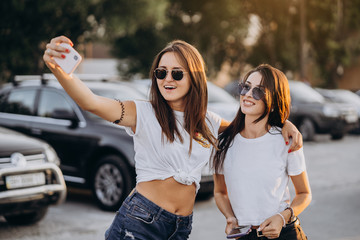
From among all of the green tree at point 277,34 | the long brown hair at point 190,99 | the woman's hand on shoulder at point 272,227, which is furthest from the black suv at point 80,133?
the green tree at point 277,34

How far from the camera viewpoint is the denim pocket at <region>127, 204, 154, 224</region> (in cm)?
248

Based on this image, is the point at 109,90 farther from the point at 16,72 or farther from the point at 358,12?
the point at 358,12

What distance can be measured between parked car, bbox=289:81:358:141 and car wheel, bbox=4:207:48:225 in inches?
408

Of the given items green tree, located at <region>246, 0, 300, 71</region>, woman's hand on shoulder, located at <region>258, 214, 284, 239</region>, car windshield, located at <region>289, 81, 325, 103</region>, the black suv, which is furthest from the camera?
green tree, located at <region>246, 0, 300, 71</region>

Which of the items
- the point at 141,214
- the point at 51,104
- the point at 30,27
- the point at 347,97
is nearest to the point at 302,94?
the point at 347,97

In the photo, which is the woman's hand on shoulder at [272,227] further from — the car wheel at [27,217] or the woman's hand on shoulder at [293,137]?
the car wheel at [27,217]

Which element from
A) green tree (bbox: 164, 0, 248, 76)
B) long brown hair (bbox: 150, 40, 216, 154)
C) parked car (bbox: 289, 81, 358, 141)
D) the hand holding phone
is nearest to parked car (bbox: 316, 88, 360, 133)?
parked car (bbox: 289, 81, 358, 141)

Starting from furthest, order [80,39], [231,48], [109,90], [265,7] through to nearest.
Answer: [231,48], [265,7], [80,39], [109,90]

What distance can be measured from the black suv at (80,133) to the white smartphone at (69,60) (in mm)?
4609

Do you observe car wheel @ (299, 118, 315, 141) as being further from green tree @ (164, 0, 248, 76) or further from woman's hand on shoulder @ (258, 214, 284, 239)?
green tree @ (164, 0, 248, 76)

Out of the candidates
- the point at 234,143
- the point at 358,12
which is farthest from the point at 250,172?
the point at 358,12

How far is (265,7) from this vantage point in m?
32.2

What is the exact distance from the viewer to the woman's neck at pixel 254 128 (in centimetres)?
268

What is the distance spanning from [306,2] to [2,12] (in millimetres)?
21547
